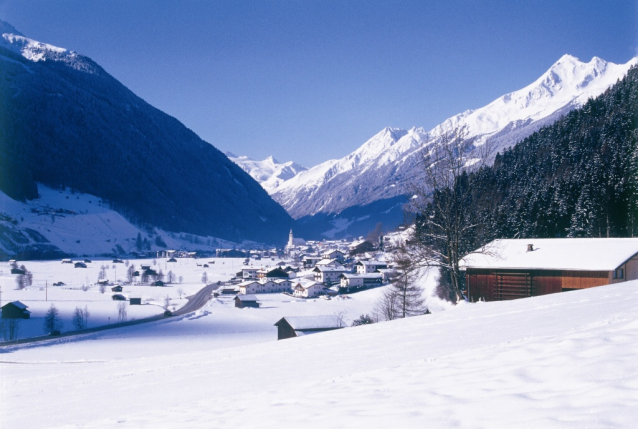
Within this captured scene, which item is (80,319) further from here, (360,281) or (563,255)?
(563,255)

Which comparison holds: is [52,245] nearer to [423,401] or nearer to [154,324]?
[154,324]

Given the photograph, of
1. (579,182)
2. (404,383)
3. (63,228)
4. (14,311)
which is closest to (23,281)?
(14,311)

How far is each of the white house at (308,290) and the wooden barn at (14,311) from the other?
36.3 meters

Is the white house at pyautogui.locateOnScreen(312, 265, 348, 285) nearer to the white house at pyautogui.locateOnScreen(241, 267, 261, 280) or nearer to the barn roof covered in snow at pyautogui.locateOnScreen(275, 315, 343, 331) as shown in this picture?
the white house at pyautogui.locateOnScreen(241, 267, 261, 280)

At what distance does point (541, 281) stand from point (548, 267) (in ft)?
2.92

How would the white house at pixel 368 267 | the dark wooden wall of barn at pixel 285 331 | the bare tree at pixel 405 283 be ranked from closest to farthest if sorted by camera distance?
the bare tree at pixel 405 283 → the dark wooden wall of barn at pixel 285 331 → the white house at pixel 368 267

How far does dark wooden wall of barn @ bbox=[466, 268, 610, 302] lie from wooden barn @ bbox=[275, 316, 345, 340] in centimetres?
806

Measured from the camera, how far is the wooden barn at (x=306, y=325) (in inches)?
1070

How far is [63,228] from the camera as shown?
134000 millimetres

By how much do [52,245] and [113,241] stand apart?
22.8m

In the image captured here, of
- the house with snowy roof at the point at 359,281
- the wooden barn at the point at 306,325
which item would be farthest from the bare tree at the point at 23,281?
the wooden barn at the point at 306,325

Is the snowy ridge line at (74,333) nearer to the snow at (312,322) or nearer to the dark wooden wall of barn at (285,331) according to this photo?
the dark wooden wall of barn at (285,331)

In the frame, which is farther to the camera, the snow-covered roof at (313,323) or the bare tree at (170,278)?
the bare tree at (170,278)

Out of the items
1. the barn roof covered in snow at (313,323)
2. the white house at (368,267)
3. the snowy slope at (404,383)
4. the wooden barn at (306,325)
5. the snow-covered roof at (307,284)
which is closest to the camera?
the snowy slope at (404,383)
